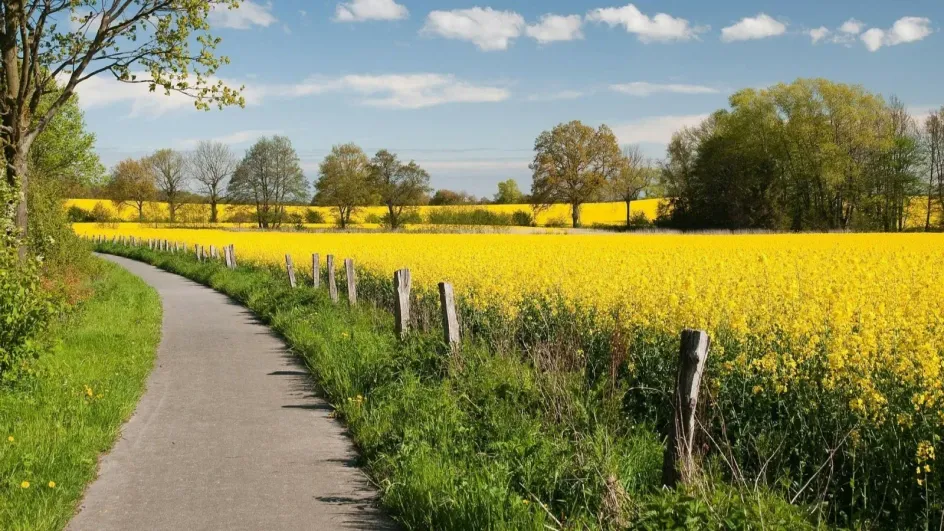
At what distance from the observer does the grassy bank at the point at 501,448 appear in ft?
14.6

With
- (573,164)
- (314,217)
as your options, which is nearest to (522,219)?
(573,164)

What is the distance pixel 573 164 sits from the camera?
70.2 m

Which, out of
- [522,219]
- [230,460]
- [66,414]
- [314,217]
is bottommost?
[230,460]

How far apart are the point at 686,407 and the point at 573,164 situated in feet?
219

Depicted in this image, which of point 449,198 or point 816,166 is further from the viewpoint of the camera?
point 449,198

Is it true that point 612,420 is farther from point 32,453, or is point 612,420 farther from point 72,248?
point 72,248

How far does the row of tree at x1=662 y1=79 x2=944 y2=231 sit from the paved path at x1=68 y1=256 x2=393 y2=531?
53.4 metres

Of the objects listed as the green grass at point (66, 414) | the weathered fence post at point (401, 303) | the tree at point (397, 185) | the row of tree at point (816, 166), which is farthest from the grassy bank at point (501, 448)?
the tree at point (397, 185)

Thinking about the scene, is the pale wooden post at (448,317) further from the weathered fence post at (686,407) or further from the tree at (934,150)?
the tree at (934,150)

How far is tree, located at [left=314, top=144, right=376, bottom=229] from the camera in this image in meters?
79.4

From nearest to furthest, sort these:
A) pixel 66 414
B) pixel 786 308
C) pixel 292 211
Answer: pixel 66 414, pixel 786 308, pixel 292 211

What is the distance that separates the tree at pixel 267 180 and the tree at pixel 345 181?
311 centimetres

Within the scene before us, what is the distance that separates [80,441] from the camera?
6.85 metres

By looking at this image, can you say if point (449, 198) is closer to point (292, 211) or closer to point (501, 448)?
point (292, 211)
